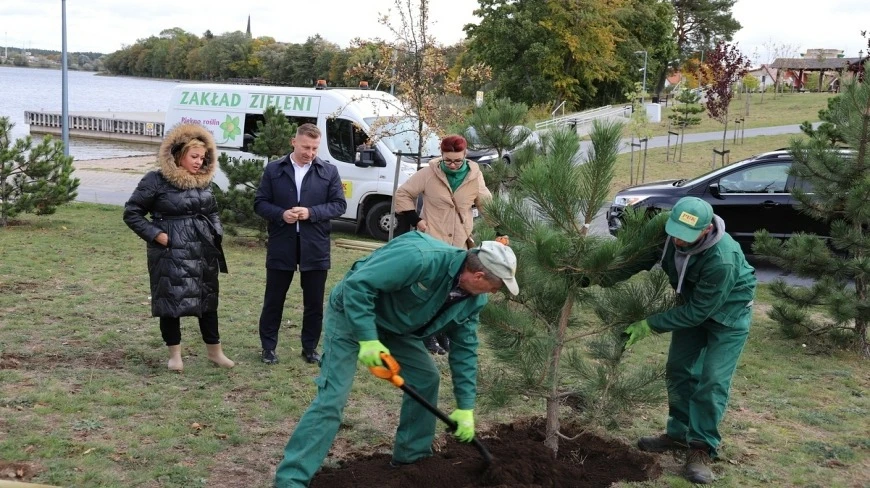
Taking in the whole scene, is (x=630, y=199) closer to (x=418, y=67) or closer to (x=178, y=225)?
(x=418, y=67)

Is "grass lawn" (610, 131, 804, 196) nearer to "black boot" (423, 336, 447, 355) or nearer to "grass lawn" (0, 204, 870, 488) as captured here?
"grass lawn" (0, 204, 870, 488)

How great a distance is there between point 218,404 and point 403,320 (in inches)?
75.4

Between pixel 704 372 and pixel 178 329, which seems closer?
pixel 704 372

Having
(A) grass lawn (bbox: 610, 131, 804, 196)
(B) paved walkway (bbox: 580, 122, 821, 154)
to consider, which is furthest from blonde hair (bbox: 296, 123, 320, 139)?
(B) paved walkway (bbox: 580, 122, 821, 154)

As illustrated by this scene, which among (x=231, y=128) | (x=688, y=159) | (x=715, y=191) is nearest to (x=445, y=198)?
(x=715, y=191)

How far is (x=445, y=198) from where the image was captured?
597 cm

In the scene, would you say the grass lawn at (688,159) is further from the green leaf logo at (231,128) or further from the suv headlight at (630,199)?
the green leaf logo at (231,128)

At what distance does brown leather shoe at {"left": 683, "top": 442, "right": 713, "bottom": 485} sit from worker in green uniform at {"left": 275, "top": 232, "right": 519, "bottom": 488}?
1.34 meters

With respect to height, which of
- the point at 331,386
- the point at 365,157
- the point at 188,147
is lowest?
the point at 331,386

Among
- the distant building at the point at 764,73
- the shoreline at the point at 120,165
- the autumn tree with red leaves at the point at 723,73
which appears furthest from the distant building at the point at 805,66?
the shoreline at the point at 120,165

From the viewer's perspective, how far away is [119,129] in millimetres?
40688

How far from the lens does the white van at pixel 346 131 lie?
1186 cm

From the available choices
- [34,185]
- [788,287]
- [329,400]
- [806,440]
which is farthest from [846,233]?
[34,185]

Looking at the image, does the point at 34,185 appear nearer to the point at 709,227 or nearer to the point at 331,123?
the point at 331,123
